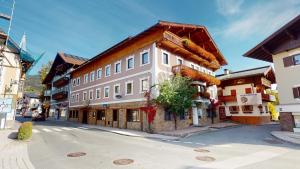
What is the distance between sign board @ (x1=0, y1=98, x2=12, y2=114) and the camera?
16.3 m

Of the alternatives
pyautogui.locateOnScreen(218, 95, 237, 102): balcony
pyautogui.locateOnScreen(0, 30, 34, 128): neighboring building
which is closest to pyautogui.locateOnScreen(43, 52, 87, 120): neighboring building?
pyautogui.locateOnScreen(0, 30, 34, 128): neighboring building

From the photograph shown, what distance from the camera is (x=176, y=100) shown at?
62.3ft

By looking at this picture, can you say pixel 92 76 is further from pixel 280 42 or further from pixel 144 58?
pixel 280 42

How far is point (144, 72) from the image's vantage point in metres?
21.2

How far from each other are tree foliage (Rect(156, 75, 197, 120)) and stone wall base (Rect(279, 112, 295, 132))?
8.80 meters

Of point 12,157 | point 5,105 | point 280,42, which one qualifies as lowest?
point 12,157

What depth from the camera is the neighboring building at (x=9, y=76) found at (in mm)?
17087

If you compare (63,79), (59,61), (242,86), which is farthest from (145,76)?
(59,61)

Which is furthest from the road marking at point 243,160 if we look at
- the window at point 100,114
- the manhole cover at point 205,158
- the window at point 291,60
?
the window at point 100,114

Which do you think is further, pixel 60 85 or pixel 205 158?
pixel 60 85

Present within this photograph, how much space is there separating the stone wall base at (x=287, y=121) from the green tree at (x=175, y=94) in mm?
8734

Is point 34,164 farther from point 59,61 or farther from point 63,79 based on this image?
point 59,61

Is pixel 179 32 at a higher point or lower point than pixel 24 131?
higher

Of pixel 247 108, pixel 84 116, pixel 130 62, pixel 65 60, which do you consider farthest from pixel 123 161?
pixel 65 60
